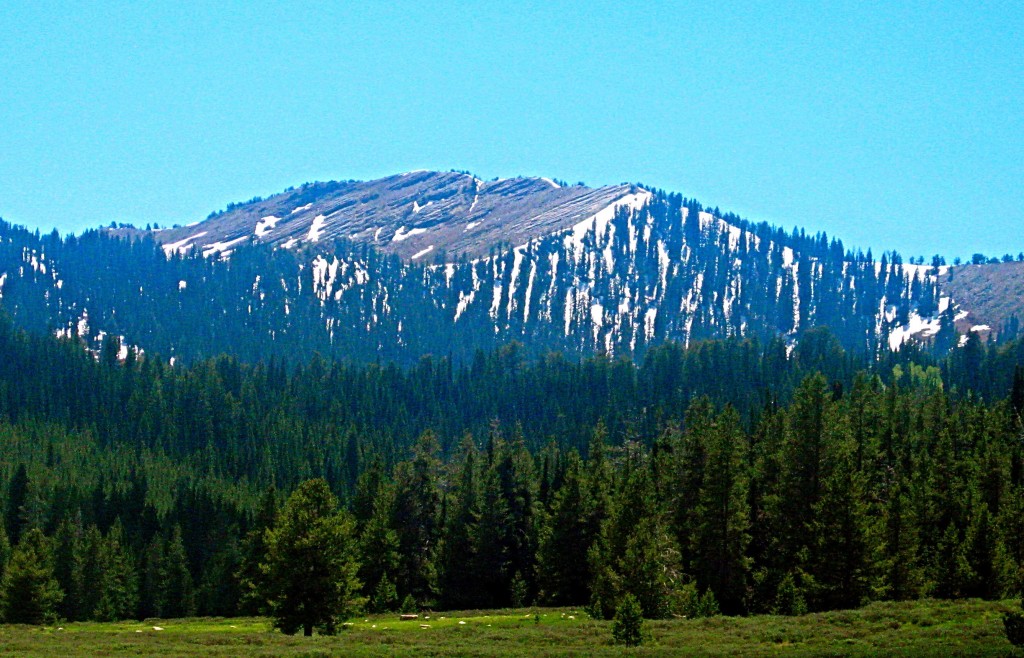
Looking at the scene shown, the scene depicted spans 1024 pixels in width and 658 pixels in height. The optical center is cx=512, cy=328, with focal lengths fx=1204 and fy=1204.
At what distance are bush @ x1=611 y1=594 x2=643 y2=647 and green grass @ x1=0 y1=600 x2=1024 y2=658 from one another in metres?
0.72

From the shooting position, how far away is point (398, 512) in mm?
112688

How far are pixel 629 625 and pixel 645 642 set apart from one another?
50.0 inches

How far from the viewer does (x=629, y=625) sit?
56.5 m

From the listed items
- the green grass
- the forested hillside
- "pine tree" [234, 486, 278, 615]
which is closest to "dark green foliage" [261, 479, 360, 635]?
the green grass

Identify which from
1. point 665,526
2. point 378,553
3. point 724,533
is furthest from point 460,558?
point 724,533

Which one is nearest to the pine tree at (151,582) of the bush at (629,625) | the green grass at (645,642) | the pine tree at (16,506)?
the pine tree at (16,506)

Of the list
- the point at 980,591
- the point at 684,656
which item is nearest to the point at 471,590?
the point at 980,591

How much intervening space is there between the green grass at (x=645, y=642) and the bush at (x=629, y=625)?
28.2 inches

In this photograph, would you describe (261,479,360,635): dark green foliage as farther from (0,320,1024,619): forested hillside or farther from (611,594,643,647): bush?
(0,320,1024,619): forested hillside

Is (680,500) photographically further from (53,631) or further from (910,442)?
(53,631)

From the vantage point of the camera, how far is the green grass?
5053 cm

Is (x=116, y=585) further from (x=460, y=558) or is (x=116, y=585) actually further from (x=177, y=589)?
(x=460, y=558)

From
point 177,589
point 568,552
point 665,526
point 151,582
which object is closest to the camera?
point 665,526

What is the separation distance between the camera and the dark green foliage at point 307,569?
65.6 meters
